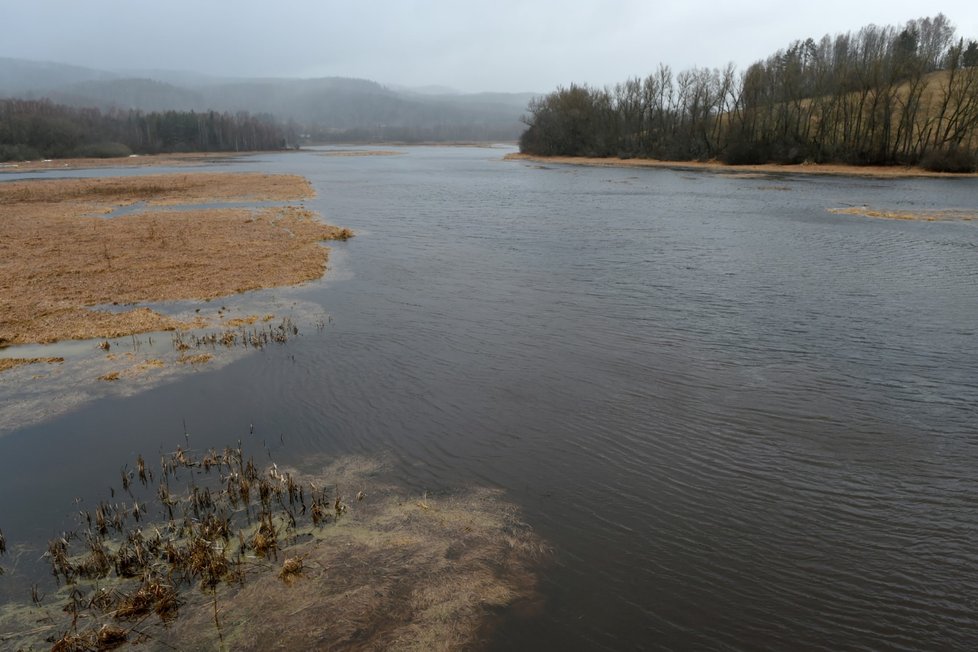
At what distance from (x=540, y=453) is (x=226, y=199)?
36.3 metres

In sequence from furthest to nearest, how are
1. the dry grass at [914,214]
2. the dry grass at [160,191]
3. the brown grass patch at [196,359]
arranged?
the dry grass at [160,191]
the dry grass at [914,214]
the brown grass patch at [196,359]

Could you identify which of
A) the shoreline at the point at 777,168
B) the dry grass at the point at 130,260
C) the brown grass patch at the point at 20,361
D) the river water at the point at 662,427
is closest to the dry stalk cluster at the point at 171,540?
the river water at the point at 662,427

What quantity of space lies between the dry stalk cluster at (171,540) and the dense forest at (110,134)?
114m

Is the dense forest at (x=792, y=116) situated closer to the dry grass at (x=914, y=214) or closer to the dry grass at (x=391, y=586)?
the dry grass at (x=914, y=214)

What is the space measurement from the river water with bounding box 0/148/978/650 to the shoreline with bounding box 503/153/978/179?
44.5m

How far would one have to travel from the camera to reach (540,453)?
8531 mm

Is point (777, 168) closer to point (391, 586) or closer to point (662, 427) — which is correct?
point (662, 427)

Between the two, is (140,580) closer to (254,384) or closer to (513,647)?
(513,647)

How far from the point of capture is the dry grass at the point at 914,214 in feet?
96.8

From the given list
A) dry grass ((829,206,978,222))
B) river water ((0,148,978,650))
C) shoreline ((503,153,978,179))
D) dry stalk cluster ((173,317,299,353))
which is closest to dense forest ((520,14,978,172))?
shoreline ((503,153,978,179))

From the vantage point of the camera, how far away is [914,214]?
3069 cm

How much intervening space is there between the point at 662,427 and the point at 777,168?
66.5m

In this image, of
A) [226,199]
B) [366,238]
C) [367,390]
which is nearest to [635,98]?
[226,199]

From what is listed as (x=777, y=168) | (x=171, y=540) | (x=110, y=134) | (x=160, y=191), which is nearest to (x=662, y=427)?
(x=171, y=540)
